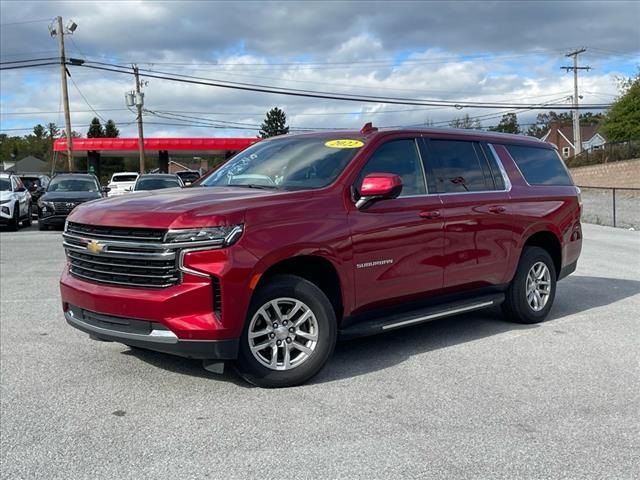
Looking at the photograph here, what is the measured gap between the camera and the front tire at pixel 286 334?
4629mm

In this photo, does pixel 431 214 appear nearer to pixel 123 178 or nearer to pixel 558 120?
pixel 123 178

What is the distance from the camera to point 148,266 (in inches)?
176

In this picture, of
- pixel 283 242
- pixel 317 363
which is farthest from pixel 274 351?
pixel 283 242

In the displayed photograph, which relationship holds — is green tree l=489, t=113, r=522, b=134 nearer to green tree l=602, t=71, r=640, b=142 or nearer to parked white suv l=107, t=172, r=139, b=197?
green tree l=602, t=71, r=640, b=142

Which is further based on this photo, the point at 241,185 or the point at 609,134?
the point at 609,134

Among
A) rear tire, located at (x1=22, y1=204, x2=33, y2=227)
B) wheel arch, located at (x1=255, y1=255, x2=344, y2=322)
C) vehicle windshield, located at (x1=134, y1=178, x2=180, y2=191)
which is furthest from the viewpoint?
rear tire, located at (x1=22, y1=204, x2=33, y2=227)

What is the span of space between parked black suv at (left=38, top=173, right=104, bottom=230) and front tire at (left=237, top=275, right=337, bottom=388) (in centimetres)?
1447

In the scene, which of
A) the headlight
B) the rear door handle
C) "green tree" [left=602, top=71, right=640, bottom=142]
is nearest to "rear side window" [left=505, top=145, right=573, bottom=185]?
the rear door handle

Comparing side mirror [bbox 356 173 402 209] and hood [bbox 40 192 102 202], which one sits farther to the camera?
hood [bbox 40 192 102 202]

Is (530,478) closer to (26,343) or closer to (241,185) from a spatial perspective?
(241,185)

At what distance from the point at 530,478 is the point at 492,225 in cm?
317

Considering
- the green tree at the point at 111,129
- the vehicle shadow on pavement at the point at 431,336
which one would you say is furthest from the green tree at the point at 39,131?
the vehicle shadow on pavement at the point at 431,336

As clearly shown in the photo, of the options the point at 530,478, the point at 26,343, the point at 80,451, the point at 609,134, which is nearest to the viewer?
the point at 530,478

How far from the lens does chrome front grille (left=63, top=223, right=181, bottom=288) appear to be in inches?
173
